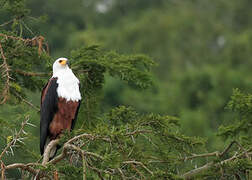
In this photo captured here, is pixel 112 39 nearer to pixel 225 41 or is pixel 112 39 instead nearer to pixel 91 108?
pixel 225 41

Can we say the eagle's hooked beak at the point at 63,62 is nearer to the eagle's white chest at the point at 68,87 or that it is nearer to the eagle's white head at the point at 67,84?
the eagle's white head at the point at 67,84

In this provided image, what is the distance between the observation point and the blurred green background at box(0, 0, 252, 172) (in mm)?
25328

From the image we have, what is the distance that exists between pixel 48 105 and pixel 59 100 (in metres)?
0.14

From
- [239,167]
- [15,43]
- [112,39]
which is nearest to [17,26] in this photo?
[15,43]

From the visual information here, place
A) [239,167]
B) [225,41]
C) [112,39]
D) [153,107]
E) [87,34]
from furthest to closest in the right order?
[225,41] < [112,39] < [87,34] < [153,107] < [239,167]

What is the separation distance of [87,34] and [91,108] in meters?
22.2

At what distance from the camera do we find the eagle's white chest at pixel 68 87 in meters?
6.62

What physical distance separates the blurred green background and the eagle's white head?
1414cm

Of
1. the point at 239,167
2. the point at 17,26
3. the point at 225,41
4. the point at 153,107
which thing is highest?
the point at 225,41

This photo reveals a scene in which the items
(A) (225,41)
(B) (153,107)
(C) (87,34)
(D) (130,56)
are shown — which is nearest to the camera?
(D) (130,56)

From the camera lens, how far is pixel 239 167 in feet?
17.6

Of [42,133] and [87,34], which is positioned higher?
[87,34]

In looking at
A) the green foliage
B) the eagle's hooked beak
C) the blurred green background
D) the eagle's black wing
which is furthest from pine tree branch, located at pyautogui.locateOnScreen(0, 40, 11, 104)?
the blurred green background

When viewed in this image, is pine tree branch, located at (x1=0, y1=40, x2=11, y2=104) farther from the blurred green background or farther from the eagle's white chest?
the blurred green background
